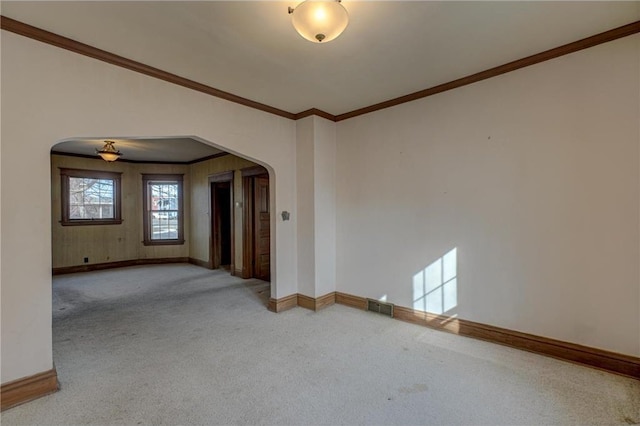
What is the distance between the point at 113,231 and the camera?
7094 millimetres

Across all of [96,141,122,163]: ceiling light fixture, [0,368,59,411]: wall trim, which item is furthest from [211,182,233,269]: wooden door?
[0,368,59,411]: wall trim

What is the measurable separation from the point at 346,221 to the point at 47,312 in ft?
10.5

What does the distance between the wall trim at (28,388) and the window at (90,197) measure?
5.61 m

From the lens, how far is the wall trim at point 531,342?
2.34 m

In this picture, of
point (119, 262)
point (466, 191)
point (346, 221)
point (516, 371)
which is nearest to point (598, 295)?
point (516, 371)

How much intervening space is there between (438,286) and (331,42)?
2717 mm

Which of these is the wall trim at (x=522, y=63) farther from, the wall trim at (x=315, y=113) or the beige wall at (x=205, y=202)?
the beige wall at (x=205, y=202)

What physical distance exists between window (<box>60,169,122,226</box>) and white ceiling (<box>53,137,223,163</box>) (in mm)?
500

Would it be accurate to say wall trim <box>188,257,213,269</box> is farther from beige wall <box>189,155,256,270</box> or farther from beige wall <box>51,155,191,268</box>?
beige wall <box>51,155,191,268</box>

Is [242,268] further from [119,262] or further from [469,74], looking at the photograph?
[469,74]

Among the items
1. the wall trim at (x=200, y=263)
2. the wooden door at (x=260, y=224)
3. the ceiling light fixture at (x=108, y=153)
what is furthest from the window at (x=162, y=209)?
the wooden door at (x=260, y=224)

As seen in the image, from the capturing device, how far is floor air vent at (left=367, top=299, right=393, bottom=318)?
3701 millimetres

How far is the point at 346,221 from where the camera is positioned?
165 inches

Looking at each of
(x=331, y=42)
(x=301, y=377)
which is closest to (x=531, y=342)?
(x=301, y=377)
